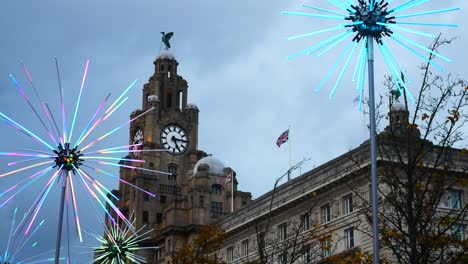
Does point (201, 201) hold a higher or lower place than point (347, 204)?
higher

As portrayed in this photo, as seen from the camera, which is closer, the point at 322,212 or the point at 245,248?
the point at 322,212

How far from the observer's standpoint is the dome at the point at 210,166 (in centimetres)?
12475

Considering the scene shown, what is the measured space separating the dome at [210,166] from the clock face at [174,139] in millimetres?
14355

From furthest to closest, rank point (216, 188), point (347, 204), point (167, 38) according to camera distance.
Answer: point (167, 38) → point (216, 188) → point (347, 204)

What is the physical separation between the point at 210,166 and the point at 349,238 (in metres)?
56.4

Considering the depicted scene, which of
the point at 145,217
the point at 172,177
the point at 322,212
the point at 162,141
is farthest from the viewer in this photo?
the point at 162,141

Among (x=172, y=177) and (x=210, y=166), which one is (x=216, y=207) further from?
(x=172, y=177)

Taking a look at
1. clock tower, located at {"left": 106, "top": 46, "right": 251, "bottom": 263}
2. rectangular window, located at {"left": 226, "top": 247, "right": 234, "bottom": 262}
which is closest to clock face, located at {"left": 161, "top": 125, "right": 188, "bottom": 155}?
clock tower, located at {"left": 106, "top": 46, "right": 251, "bottom": 263}

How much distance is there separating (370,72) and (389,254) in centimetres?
3372

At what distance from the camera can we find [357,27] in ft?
115

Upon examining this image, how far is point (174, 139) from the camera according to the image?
14212 centimetres

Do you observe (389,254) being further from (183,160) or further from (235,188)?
(183,160)

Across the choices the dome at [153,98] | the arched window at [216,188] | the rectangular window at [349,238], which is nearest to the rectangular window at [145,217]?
the arched window at [216,188]

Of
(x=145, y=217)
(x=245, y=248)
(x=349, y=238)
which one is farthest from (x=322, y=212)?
(x=145, y=217)
